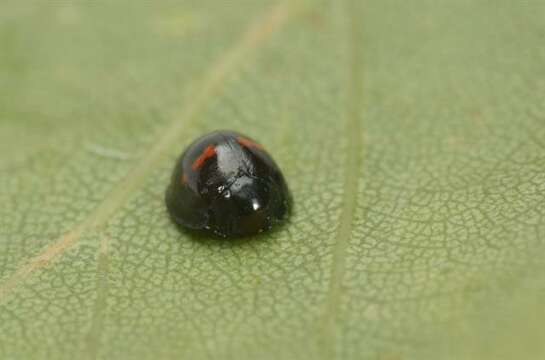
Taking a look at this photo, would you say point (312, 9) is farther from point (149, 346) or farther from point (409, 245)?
point (149, 346)

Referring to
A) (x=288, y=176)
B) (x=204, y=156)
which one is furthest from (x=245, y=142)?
(x=288, y=176)

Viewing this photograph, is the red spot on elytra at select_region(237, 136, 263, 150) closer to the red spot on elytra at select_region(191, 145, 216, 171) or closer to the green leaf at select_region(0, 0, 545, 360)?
the red spot on elytra at select_region(191, 145, 216, 171)

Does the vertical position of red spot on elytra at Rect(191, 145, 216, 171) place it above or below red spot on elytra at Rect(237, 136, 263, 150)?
below

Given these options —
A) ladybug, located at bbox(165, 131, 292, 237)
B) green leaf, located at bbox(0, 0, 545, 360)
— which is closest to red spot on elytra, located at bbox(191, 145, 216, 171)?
ladybug, located at bbox(165, 131, 292, 237)

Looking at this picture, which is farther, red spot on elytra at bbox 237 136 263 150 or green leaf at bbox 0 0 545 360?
red spot on elytra at bbox 237 136 263 150

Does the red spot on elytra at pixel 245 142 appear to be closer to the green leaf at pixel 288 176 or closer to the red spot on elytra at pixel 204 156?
the red spot on elytra at pixel 204 156

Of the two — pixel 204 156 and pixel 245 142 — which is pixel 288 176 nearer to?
pixel 245 142

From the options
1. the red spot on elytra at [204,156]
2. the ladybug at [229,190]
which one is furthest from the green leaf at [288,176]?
the red spot on elytra at [204,156]
